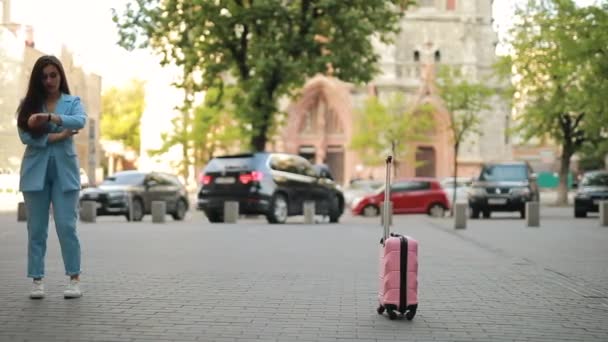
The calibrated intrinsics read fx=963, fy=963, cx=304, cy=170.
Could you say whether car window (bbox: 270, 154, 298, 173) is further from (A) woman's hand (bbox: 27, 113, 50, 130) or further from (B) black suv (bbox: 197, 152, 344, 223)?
(A) woman's hand (bbox: 27, 113, 50, 130)

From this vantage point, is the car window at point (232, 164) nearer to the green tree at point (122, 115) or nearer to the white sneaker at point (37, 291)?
the white sneaker at point (37, 291)

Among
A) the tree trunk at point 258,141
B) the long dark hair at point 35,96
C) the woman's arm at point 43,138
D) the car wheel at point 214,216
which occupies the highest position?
the tree trunk at point 258,141

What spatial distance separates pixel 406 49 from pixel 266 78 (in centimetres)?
3827

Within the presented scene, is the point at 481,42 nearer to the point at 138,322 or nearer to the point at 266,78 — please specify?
the point at 266,78

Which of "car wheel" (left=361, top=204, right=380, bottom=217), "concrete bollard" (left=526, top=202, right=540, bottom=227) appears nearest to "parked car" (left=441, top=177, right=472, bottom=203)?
"car wheel" (left=361, top=204, right=380, bottom=217)

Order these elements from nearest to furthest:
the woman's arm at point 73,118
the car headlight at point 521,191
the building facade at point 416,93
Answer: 1. the woman's arm at point 73,118
2. the car headlight at point 521,191
3. the building facade at point 416,93

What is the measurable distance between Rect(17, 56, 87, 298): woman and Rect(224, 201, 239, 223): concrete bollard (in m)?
15.0

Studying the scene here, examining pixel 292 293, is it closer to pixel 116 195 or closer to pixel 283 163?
pixel 283 163

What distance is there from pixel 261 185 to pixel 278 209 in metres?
0.76

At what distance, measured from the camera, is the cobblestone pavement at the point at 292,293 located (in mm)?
6441

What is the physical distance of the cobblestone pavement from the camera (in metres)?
6.44

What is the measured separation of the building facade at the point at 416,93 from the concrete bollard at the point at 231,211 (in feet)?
133

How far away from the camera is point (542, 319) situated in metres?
7.22

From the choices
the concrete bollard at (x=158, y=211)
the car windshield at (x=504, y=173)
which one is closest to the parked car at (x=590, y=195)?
the car windshield at (x=504, y=173)
